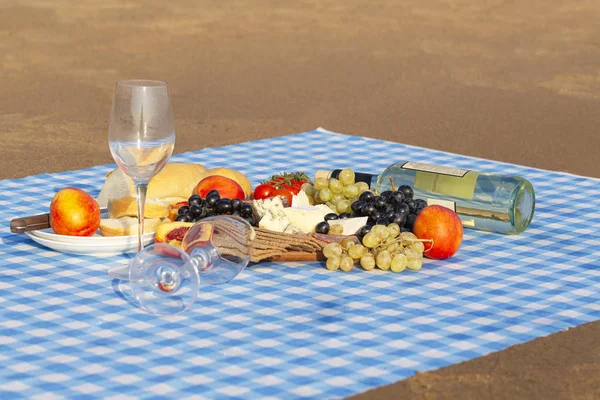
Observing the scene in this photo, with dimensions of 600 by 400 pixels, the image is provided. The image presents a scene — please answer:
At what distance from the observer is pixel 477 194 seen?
4062mm

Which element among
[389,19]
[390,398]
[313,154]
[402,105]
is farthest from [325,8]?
[390,398]

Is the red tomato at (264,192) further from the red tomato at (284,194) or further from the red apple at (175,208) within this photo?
the red apple at (175,208)

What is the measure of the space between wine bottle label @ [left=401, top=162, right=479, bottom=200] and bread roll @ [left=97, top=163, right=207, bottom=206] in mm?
848

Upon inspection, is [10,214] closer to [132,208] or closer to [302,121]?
[132,208]

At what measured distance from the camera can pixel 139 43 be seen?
10.8 metres

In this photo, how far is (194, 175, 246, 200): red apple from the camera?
3943mm

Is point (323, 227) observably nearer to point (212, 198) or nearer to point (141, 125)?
point (212, 198)

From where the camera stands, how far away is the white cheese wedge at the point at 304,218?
3.78 metres

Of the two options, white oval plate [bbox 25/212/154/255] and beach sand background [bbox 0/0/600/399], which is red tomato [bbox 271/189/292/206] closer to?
white oval plate [bbox 25/212/154/255]

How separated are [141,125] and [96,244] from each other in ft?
2.13

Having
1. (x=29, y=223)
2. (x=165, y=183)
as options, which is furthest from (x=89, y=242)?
(x=165, y=183)

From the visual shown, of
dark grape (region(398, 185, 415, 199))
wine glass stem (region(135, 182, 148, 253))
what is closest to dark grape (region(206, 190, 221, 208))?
wine glass stem (region(135, 182, 148, 253))

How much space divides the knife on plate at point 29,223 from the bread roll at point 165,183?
257 mm

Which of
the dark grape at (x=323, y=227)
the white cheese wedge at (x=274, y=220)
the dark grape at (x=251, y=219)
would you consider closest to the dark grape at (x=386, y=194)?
the dark grape at (x=323, y=227)
